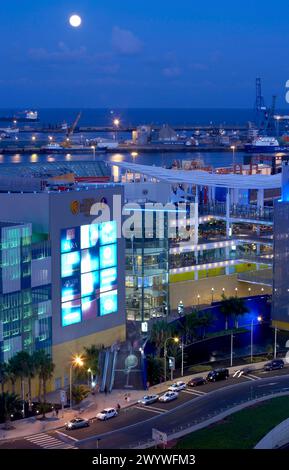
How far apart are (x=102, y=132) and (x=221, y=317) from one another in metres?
57.6

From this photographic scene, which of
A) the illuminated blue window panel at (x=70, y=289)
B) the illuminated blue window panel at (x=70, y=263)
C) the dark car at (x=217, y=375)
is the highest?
the illuminated blue window panel at (x=70, y=263)

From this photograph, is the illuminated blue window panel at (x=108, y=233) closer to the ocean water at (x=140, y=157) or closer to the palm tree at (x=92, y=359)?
the palm tree at (x=92, y=359)

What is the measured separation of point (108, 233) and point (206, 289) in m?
3.48

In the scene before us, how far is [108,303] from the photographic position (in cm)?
1034

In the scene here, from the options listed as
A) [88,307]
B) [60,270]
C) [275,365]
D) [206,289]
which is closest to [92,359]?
[88,307]

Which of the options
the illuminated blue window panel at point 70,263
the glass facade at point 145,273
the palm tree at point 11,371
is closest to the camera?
the palm tree at point 11,371

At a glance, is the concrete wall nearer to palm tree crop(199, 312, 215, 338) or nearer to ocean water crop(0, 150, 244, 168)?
palm tree crop(199, 312, 215, 338)

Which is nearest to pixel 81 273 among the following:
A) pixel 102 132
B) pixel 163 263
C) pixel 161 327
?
pixel 161 327

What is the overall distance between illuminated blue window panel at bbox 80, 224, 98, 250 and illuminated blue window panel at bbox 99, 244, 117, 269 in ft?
0.67

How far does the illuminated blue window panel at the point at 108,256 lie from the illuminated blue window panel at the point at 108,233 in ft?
0.25

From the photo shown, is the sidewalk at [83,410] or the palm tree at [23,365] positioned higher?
the palm tree at [23,365]

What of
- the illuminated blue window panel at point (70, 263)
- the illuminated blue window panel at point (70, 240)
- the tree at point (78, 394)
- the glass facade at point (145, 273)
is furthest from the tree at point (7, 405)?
the glass facade at point (145, 273)

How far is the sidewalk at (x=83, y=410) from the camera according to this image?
24.9ft
